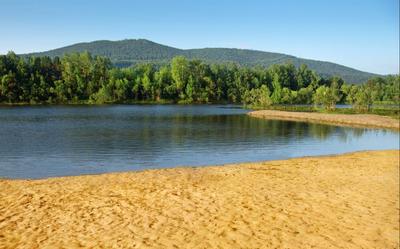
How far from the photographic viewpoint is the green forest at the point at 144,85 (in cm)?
12925

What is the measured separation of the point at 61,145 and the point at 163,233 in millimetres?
26755

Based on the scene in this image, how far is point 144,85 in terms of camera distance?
155000mm

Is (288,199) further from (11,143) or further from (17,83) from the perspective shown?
(17,83)

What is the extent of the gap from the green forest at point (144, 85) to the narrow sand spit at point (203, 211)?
89198mm

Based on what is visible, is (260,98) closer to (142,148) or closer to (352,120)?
(352,120)

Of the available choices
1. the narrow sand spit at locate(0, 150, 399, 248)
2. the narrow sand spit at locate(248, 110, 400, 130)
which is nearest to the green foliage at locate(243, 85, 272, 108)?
the narrow sand spit at locate(248, 110, 400, 130)

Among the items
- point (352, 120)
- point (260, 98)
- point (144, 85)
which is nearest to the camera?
point (352, 120)

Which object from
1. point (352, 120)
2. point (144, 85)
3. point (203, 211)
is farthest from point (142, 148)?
point (144, 85)

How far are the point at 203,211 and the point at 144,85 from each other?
474ft

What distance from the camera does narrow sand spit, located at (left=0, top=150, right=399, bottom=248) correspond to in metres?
11.2

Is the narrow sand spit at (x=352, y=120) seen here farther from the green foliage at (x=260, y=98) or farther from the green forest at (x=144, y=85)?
the green foliage at (x=260, y=98)

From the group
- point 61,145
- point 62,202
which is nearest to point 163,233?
point 62,202

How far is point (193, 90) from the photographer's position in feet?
536

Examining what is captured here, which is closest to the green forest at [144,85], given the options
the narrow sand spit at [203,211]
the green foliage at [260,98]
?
the green foliage at [260,98]
